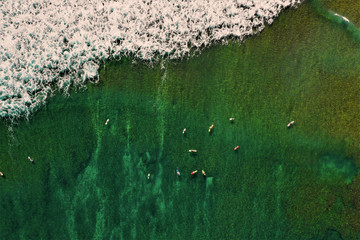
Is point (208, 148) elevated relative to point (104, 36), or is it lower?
lower

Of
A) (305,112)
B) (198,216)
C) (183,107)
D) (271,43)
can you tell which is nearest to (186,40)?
(183,107)

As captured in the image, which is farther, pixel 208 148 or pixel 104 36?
pixel 104 36

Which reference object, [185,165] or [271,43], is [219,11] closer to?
[271,43]

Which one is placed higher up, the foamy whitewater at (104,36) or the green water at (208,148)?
the foamy whitewater at (104,36)

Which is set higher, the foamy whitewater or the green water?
the foamy whitewater
